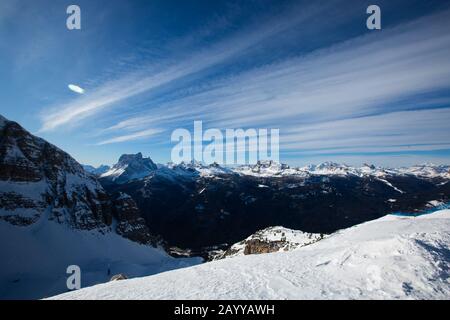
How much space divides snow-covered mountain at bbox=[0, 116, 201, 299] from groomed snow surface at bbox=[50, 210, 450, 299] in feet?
216

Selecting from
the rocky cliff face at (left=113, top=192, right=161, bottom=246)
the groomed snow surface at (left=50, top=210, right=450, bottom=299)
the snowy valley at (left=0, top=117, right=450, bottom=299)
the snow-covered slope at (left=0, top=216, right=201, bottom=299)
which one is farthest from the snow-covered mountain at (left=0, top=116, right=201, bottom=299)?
the groomed snow surface at (left=50, top=210, right=450, bottom=299)

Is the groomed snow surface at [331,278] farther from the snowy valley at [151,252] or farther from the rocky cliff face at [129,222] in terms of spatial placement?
Answer: the rocky cliff face at [129,222]

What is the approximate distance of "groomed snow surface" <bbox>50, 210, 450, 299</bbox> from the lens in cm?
1012

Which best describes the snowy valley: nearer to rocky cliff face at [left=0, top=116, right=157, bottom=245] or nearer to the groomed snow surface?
the groomed snow surface

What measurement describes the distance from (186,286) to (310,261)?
22.9ft

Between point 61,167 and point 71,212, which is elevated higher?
point 61,167

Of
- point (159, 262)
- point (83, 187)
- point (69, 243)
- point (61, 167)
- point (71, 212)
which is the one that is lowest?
point (159, 262)

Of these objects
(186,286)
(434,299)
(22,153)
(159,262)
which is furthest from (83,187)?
(434,299)

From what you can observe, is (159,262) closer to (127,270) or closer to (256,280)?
(127,270)

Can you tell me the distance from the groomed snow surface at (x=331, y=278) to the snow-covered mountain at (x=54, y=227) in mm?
65930

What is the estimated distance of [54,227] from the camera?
3533 inches

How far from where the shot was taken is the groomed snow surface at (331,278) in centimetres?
1012

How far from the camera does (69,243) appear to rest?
3460 inches
